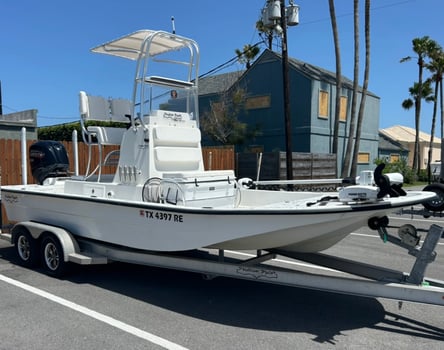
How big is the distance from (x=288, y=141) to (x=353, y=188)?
11091 mm

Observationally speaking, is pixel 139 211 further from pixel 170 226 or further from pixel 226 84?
pixel 226 84

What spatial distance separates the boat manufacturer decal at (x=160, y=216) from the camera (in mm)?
4566

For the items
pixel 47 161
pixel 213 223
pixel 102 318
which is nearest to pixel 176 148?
pixel 213 223

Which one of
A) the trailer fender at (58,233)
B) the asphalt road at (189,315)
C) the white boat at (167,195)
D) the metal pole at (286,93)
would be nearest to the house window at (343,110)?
the metal pole at (286,93)

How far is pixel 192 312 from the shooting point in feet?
14.7

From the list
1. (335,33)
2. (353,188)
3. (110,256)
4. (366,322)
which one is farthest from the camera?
(335,33)

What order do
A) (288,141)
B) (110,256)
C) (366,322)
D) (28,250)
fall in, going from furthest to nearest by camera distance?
1. (288,141)
2. (28,250)
3. (110,256)
4. (366,322)

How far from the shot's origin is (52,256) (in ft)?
19.0

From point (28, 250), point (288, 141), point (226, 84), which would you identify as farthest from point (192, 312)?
point (226, 84)

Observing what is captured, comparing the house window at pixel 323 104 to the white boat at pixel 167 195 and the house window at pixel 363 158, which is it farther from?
the white boat at pixel 167 195

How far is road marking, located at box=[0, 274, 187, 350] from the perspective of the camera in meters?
3.71

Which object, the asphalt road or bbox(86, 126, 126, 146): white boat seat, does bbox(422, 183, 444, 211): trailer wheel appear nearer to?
the asphalt road

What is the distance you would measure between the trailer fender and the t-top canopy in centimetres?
267

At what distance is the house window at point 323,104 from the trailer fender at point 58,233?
17.9 metres
